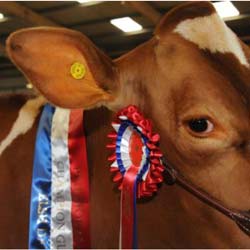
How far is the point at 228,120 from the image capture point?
41.0 inches

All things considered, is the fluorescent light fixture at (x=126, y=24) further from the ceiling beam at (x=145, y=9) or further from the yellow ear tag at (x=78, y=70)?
the yellow ear tag at (x=78, y=70)

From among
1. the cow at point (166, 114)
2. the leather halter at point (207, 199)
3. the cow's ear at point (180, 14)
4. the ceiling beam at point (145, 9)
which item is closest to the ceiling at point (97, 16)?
the ceiling beam at point (145, 9)

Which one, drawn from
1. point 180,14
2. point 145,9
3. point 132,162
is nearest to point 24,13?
point 145,9

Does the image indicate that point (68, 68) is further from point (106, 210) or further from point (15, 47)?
point (106, 210)

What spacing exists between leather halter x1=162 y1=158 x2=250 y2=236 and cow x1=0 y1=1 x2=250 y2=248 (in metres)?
0.01

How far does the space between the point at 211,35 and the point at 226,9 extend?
336 centimetres

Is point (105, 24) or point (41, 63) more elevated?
point (105, 24)

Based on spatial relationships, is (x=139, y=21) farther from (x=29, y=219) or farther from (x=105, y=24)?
(x=29, y=219)

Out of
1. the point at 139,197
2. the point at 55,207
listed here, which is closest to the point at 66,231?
the point at 55,207

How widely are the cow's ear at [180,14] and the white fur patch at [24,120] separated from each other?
34 cm

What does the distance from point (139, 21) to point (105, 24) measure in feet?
1.07

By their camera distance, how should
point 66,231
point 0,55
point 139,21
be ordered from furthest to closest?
point 0,55 → point 139,21 → point 66,231

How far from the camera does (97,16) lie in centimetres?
480

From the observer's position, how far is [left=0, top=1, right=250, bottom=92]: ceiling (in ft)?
14.5
